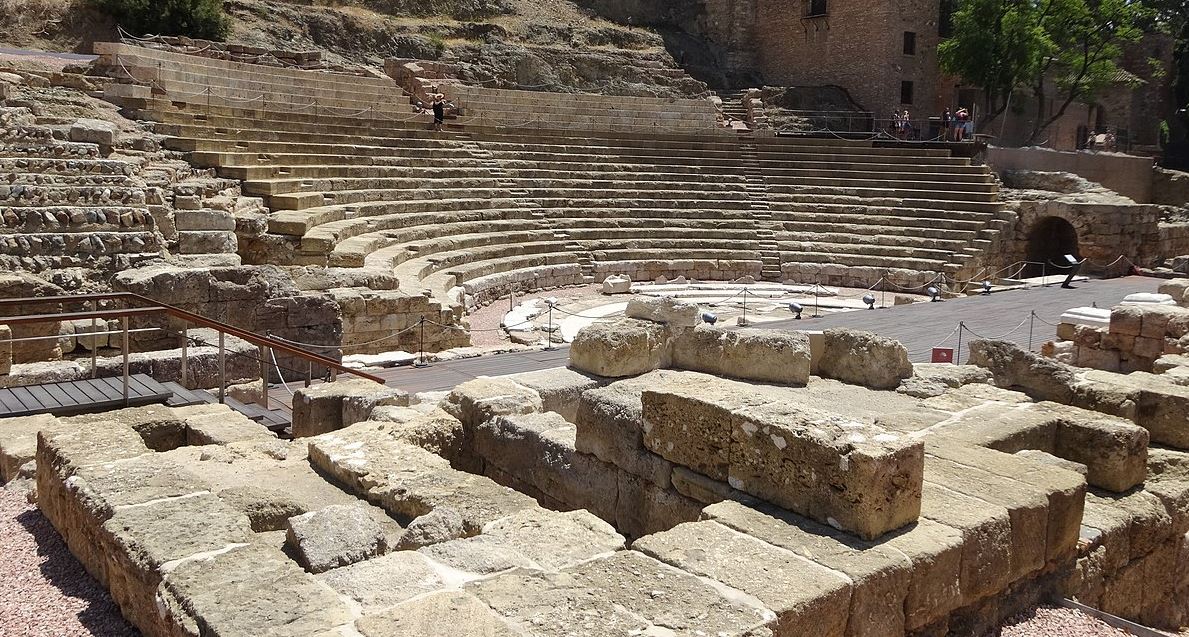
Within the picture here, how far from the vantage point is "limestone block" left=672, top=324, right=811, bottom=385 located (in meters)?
6.88

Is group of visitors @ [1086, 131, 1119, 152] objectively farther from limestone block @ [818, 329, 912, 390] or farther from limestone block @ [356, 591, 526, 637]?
limestone block @ [356, 591, 526, 637]

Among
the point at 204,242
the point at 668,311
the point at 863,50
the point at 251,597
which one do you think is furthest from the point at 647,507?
the point at 863,50

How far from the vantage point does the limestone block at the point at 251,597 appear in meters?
3.02

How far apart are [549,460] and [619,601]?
2.25 meters

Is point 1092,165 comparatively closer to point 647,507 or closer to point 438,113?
point 438,113

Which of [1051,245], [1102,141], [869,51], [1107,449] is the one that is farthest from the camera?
[1102,141]

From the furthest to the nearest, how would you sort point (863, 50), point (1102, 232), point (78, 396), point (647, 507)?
point (863, 50)
point (1102, 232)
point (78, 396)
point (647, 507)

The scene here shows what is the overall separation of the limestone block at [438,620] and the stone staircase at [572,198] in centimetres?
1008

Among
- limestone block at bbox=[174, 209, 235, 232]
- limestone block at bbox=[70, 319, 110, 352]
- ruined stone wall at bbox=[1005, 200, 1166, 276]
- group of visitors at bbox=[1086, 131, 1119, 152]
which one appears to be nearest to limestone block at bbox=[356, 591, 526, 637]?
limestone block at bbox=[70, 319, 110, 352]

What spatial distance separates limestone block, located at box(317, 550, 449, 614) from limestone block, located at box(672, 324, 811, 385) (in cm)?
389

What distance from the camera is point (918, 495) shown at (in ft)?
12.8

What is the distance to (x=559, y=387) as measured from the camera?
661 centimetres

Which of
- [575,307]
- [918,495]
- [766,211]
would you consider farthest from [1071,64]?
[918,495]

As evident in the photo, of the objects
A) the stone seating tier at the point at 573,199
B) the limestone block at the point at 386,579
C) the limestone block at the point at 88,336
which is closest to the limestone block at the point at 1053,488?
the limestone block at the point at 386,579
